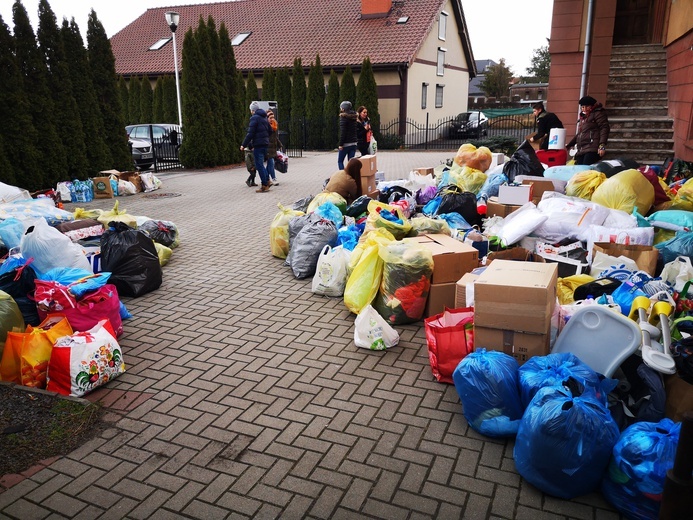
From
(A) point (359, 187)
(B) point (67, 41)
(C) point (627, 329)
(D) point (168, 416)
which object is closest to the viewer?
(C) point (627, 329)

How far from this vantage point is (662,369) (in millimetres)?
2975

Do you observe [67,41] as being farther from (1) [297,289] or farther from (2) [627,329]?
(2) [627,329]

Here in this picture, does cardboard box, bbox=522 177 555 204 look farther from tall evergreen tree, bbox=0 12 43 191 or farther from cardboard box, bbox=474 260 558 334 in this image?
tall evergreen tree, bbox=0 12 43 191

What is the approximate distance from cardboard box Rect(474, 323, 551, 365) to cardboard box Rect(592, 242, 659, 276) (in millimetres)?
1736

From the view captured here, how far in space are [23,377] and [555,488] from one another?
3.45 meters

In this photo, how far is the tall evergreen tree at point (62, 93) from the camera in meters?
11.9

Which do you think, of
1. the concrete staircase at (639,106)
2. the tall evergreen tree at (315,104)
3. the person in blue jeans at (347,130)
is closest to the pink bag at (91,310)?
the person in blue jeans at (347,130)

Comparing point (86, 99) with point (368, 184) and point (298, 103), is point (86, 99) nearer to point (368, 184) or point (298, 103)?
point (368, 184)

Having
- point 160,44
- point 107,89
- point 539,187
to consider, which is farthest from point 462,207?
point 160,44

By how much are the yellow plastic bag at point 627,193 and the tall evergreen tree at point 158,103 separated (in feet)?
75.5

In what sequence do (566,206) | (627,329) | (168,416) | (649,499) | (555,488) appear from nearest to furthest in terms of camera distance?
(649,499) → (555,488) → (627,329) → (168,416) → (566,206)

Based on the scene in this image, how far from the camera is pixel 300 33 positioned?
89.5ft

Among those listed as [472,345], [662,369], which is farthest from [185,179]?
[662,369]

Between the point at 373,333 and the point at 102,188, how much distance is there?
32.4ft
